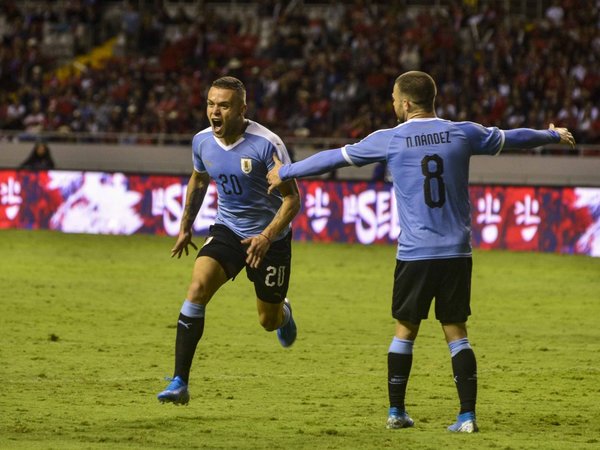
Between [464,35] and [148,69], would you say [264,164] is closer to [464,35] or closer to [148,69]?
[464,35]

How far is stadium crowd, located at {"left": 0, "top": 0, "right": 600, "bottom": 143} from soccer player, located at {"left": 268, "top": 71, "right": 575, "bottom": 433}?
1864 centimetres

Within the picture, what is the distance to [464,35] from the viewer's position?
95.2ft

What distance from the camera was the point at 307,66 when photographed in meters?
29.5

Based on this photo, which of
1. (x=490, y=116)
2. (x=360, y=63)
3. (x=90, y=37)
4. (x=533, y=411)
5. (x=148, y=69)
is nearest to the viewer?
(x=533, y=411)

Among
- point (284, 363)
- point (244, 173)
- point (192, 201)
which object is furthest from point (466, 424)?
point (284, 363)

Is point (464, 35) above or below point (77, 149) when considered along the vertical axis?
above

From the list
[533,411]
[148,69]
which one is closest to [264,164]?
[533,411]

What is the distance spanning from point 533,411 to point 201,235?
48.6 feet

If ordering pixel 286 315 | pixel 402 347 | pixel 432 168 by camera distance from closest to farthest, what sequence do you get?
pixel 432 168
pixel 402 347
pixel 286 315

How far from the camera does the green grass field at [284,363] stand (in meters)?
7.52

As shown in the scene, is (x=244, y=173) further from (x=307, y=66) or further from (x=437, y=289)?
(x=307, y=66)

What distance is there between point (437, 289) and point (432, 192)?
56 cm

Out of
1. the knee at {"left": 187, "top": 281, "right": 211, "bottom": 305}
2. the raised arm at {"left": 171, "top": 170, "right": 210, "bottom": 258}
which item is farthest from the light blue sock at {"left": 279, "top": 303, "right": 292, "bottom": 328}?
the knee at {"left": 187, "top": 281, "right": 211, "bottom": 305}

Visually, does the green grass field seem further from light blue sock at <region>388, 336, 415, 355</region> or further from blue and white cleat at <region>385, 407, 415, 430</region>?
light blue sock at <region>388, 336, 415, 355</region>
